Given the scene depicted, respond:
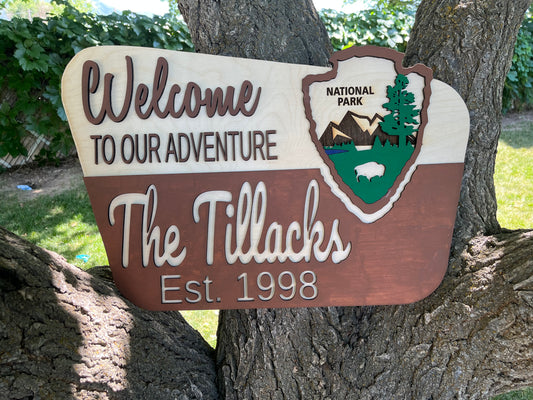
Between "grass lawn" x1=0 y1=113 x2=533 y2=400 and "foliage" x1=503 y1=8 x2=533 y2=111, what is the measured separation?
6.55ft

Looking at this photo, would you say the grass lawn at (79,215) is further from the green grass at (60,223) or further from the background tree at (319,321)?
the background tree at (319,321)

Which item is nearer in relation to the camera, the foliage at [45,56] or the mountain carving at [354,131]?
the mountain carving at [354,131]

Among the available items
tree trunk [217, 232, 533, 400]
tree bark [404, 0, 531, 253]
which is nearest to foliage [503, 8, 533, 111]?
tree bark [404, 0, 531, 253]

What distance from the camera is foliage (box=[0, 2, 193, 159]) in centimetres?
525

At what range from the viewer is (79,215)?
527 cm

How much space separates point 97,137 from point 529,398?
319 centimetres

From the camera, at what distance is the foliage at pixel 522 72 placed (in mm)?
7777

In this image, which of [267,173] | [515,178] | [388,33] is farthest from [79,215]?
[515,178]

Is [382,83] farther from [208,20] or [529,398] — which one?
[529,398]

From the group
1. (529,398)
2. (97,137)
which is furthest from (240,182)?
(529,398)

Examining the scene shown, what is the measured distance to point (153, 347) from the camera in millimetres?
1698

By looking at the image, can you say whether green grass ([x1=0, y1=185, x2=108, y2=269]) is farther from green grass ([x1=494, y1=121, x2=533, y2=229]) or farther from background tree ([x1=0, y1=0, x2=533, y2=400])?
green grass ([x1=494, y1=121, x2=533, y2=229])

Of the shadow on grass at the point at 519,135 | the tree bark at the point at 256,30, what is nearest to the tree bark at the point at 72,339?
the tree bark at the point at 256,30

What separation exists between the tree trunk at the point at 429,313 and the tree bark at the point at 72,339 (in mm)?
365
